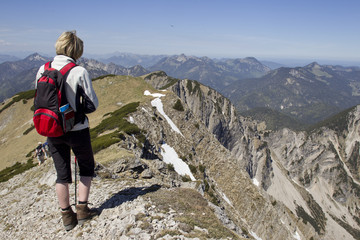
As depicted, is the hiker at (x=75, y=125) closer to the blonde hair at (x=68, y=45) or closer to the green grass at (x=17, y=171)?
the blonde hair at (x=68, y=45)

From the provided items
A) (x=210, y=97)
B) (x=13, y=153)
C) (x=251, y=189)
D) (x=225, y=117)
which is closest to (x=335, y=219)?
(x=225, y=117)

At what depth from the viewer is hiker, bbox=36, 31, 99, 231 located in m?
5.71

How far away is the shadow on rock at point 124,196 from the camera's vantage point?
27.8 ft

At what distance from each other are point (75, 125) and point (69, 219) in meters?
3.39

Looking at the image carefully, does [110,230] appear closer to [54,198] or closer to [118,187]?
[118,187]

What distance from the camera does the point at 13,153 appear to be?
39469 millimetres

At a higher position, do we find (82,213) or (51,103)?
(51,103)

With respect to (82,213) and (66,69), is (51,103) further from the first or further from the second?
(82,213)

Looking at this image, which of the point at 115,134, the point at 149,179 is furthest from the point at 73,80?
the point at 115,134

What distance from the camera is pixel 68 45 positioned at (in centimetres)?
595

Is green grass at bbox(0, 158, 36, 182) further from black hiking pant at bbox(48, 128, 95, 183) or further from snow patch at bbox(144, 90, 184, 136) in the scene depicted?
snow patch at bbox(144, 90, 184, 136)

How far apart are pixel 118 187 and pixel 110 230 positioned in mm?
3451

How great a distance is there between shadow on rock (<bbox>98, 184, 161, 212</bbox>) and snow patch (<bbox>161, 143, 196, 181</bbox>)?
66.8 feet

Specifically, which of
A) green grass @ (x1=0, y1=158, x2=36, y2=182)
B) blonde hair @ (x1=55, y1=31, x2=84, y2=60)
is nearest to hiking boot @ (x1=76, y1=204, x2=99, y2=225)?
blonde hair @ (x1=55, y1=31, x2=84, y2=60)
